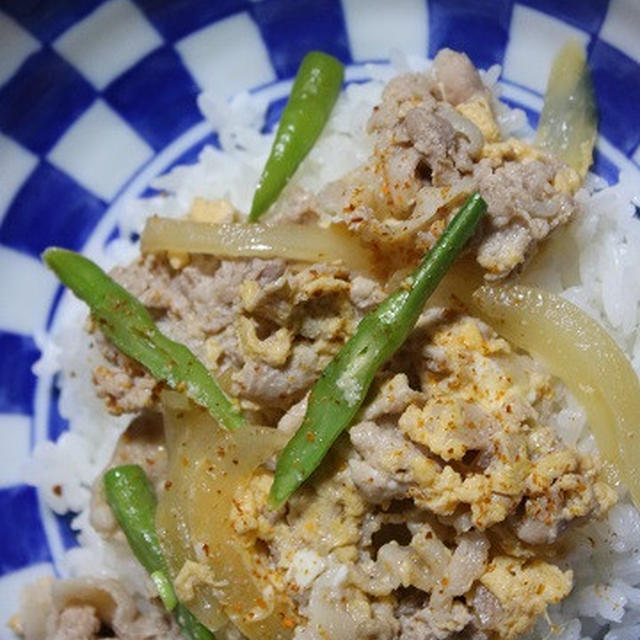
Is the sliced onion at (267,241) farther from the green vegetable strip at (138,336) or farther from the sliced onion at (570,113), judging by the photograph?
the sliced onion at (570,113)

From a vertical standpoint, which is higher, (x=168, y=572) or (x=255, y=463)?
(x=255, y=463)

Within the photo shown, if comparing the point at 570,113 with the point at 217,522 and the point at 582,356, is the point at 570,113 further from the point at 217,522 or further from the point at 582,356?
the point at 217,522

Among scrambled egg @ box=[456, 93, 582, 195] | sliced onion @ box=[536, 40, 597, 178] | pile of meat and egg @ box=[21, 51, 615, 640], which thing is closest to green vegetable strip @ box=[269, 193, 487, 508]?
pile of meat and egg @ box=[21, 51, 615, 640]

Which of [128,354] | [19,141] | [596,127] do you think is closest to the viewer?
[128,354]

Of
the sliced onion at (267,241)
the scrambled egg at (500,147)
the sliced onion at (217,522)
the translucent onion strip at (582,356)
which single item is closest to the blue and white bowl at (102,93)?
the scrambled egg at (500,147)

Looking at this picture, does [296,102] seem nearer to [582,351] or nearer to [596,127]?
[596,127]

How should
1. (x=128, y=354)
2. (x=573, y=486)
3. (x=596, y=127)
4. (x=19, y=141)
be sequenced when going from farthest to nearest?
(x=19, y=141) < (x=596, y=127) < (x=128, y=354) < (x=573, y=486)

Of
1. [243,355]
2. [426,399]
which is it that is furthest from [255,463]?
[426,399]
